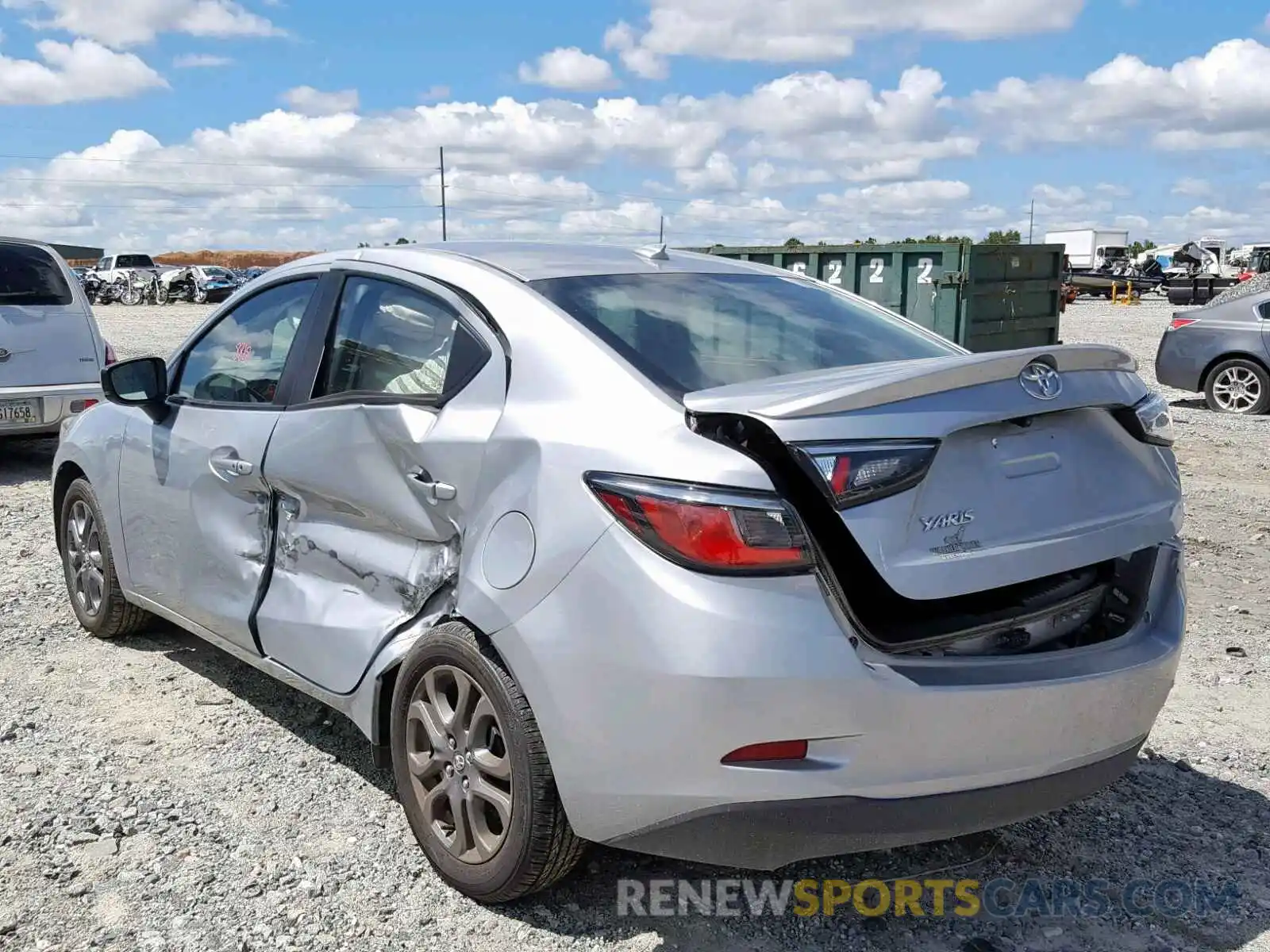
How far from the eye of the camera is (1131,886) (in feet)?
10.7

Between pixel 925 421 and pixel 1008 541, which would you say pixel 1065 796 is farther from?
pixel 925 421

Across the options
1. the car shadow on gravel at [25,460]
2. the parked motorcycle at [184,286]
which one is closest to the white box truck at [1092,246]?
the parked motorcycle at [184,286]

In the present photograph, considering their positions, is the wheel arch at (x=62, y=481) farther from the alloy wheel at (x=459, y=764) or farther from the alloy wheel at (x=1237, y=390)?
the alloy wheel at (x=1237, y=390)

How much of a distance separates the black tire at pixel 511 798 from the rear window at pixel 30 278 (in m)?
7.79

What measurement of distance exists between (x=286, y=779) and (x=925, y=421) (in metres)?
2.44

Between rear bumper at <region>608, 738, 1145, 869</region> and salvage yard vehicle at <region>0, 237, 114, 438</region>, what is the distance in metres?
7.90

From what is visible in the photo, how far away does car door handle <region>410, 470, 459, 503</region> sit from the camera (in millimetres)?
3086

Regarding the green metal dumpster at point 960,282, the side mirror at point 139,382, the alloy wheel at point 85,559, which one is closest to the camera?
the side mirror at point 139,382

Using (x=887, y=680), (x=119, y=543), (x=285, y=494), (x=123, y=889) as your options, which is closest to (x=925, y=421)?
(x=887, y=680)

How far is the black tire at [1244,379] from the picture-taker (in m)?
13.0

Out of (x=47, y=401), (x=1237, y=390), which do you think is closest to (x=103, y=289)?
(x=47, y=401)

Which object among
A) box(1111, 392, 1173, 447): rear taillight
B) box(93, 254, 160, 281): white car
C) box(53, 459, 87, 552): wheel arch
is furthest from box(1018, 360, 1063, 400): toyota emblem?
box(93, 254, 160, 281): white car

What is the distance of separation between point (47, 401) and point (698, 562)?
325 inches

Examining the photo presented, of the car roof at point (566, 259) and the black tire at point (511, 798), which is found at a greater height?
the car roof at point (566, 259)
